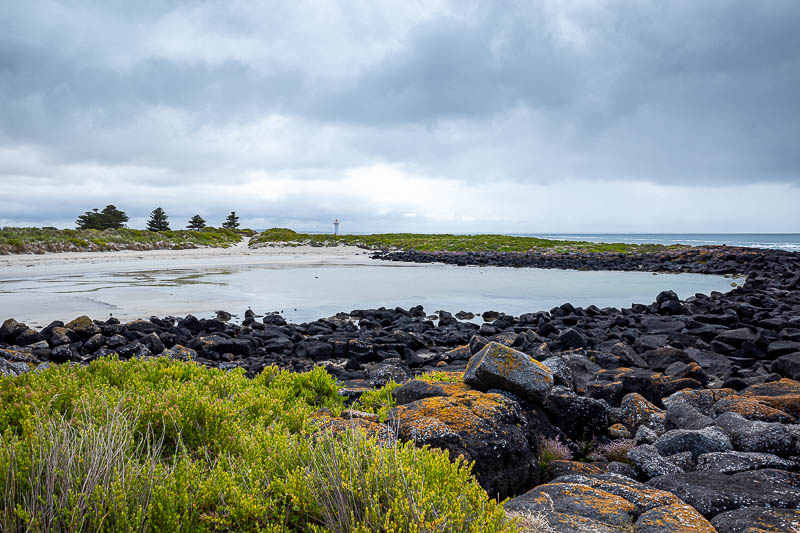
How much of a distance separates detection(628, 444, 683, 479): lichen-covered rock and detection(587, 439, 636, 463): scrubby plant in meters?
0.29

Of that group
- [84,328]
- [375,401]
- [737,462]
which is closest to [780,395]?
[737,462]

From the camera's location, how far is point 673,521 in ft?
10.3

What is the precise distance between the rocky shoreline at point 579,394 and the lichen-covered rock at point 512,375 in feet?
0.05

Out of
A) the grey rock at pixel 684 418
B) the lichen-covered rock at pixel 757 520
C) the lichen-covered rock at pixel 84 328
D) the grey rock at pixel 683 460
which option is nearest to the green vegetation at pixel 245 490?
the lichen-covered rock at pixel 757 520

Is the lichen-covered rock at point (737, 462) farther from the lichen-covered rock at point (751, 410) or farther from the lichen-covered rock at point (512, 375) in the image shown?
the lichen-covered rock at point (512, 375)

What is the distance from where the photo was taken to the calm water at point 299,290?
15363 millimetres

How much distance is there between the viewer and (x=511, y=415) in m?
4.78

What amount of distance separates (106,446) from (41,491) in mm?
392

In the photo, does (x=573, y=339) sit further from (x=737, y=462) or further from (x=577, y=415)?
(x=737, y=462)

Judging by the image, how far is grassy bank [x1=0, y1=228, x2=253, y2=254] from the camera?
32.8 meters

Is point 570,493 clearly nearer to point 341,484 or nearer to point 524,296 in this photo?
point 341,484

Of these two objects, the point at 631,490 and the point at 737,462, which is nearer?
the point at 631,490

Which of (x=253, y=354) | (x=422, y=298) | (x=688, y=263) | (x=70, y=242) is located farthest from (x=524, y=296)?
(x=70, y=242)

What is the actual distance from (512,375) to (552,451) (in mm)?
900
